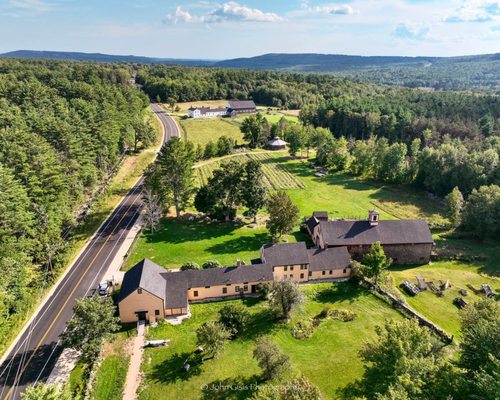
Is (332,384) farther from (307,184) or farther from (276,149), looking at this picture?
(276,149)

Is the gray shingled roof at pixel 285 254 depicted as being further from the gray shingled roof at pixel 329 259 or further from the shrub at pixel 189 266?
the shrub at pixel 189 266

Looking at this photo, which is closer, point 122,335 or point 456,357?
point 456,357

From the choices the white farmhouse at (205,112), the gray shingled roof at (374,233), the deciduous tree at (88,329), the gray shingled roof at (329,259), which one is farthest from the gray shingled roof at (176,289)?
the white farmhouse at (205,112)

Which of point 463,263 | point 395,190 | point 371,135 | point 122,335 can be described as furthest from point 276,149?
point 122,335

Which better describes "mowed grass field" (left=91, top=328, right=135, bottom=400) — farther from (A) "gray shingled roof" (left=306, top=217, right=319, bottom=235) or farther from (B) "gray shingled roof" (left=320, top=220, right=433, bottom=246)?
(A) "gray shingled roof" (left=306, top=217, right=319, bottom=235)

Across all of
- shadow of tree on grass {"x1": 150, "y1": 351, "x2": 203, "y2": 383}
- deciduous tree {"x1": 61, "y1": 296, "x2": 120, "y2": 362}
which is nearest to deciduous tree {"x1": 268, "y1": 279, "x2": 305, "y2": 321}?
shadow of tree on grass {"x1": 150, "y1": 351, "x2": 203, "y2": 383}

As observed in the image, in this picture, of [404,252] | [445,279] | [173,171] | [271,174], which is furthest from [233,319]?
[271,174]

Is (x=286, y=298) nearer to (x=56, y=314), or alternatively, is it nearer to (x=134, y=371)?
(x=134, y=371)
